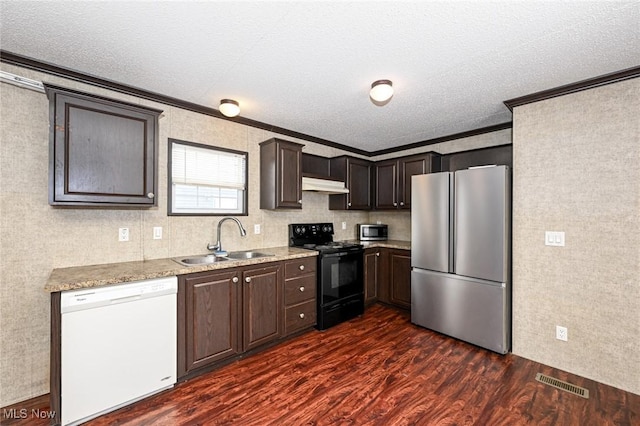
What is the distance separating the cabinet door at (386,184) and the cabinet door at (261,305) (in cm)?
223

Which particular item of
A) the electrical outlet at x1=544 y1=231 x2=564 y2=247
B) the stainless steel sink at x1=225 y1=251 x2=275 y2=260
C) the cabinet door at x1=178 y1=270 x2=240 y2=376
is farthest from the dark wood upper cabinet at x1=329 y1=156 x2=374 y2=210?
Answer: the electrical outlet at x1=544 y1=231 x2=564 y2=247

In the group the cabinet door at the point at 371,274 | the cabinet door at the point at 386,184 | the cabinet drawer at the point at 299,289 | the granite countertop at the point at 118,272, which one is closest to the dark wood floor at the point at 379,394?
the cabinet drawer at the point at 299,289

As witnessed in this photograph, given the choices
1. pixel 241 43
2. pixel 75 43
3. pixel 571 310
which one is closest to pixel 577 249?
pixel 571 310

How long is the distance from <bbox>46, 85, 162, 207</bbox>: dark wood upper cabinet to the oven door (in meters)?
1.93

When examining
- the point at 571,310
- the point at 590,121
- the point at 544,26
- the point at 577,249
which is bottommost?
the point at 571,310

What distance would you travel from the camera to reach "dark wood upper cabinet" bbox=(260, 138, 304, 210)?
3.33 metres

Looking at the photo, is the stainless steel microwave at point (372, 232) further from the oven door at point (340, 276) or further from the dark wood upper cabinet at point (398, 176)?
the oven door at point (340, 276)

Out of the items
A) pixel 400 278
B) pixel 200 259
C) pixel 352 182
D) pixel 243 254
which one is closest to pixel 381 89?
pixel 352 182

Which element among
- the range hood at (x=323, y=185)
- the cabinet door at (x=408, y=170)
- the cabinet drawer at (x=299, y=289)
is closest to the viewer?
the cabinet drawer at (x=299, y=289)

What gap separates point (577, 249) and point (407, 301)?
78.3 inches

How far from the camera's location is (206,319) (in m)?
2.40

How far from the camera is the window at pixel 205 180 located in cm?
287

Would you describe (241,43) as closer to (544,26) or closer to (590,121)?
(544,26)

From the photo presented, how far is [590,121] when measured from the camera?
7.70 feet
